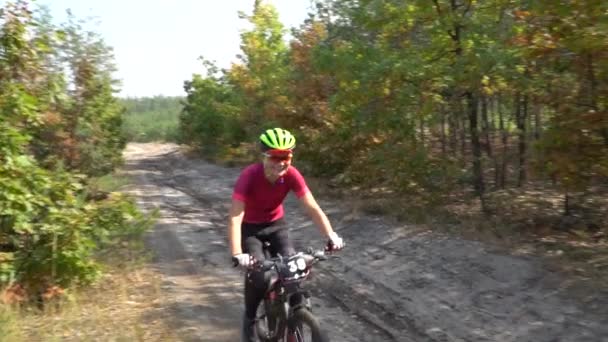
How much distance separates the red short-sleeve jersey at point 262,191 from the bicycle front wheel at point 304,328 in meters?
0.98

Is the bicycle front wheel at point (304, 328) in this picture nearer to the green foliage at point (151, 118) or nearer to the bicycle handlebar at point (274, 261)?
the bicycle handlebar at point (274, 261)

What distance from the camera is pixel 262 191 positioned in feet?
20.0

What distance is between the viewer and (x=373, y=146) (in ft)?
55.1

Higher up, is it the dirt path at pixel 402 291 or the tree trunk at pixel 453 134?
the tree trunk at pixel 453 134

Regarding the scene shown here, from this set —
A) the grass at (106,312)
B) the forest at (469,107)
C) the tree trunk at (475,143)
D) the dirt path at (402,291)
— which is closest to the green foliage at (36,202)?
the grass at (106,312)

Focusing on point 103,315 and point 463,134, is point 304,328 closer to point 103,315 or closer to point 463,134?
point 103,315

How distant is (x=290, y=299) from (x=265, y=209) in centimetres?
89

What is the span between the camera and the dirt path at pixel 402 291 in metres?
7.66

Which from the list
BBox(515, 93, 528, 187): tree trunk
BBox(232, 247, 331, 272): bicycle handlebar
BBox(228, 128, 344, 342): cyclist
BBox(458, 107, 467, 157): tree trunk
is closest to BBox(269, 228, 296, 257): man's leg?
BBox(228, 128, 344, 342): cyclist

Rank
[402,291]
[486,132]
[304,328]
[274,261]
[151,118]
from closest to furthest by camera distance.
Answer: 1. [274,261]
2. [304,328]
3. [402,291]
4. [486,132]
5. [151,118]

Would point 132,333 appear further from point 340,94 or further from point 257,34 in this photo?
point 257,34

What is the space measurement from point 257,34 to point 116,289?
2456cm

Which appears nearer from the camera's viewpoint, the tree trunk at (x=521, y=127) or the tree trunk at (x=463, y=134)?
the tree trunk at (x=521, y=127)

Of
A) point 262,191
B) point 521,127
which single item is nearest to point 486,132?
point 521,127
